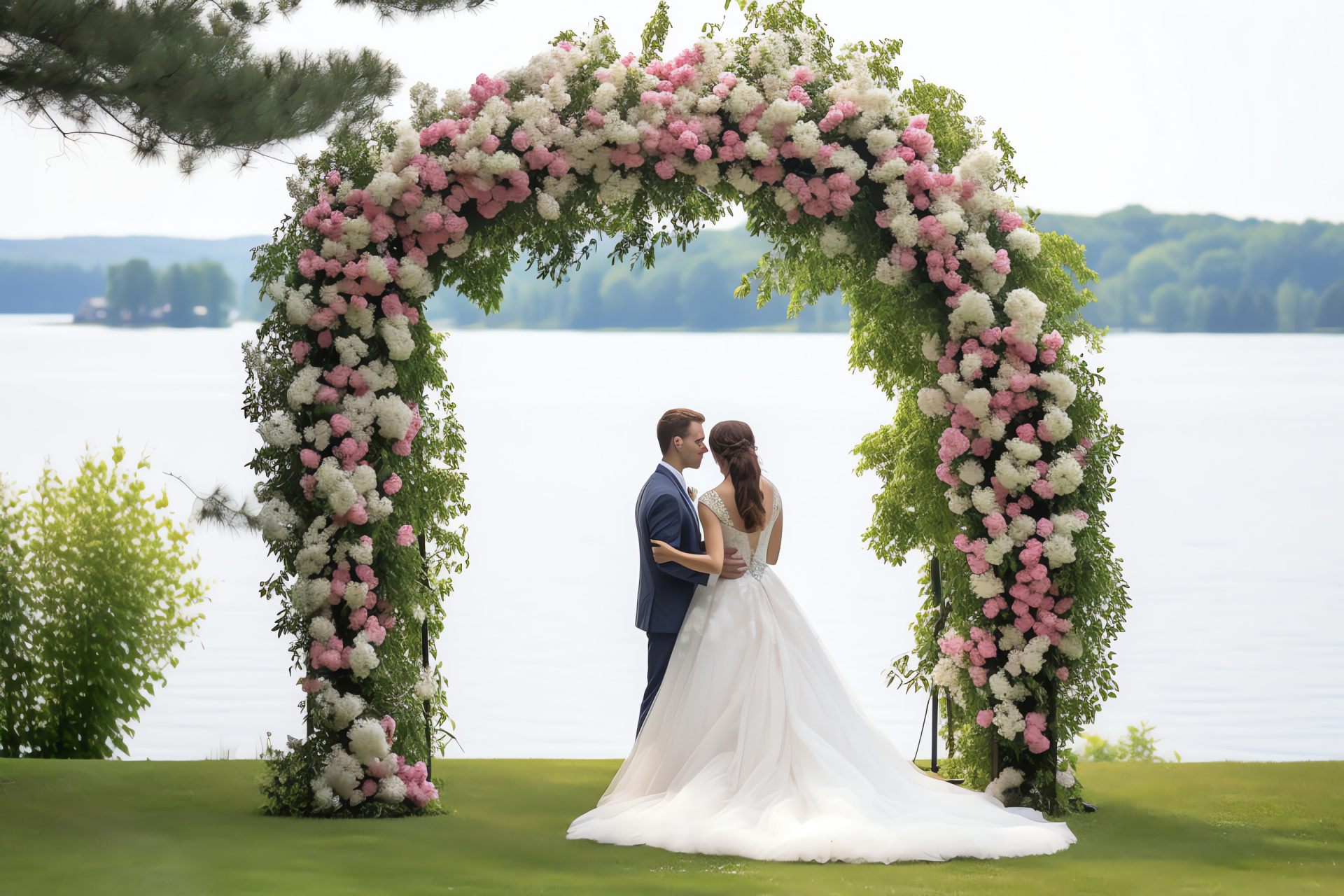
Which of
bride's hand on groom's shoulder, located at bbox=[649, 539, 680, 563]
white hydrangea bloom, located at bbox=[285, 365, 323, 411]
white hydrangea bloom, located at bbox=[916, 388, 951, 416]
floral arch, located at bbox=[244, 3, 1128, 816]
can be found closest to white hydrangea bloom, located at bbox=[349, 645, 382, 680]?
floral arch, located at bbox=[244, 3, 1128, 816]

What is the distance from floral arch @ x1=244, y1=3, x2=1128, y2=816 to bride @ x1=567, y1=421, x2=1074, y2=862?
0.81 metres

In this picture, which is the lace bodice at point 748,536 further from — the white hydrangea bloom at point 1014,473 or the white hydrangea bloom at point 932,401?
the white hydrangea bloom at point 1014,473

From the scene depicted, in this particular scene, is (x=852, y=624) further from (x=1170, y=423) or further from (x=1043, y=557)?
(x=1170, y=423)

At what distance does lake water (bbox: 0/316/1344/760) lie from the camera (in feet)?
41.0

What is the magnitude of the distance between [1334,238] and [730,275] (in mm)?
19487

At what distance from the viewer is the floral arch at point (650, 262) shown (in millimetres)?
6199

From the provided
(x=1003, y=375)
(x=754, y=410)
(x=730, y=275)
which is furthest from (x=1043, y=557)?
(x=754, y=410)

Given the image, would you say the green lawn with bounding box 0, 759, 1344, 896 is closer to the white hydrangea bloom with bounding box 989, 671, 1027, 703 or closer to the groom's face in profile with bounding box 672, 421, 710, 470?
the white hydrangea bloom with bounding box 989, 671, 1027, 703

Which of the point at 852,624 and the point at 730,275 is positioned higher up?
the point at 730,275

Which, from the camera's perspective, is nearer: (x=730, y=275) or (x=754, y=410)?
(x=730, y=275)

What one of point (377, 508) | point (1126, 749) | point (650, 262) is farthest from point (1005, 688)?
point (1126, 749)

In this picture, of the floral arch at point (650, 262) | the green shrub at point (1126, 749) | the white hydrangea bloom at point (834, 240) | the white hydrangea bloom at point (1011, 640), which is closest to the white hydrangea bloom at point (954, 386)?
the floral arch at point (650, 262)

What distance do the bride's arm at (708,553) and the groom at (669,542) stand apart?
7 cm

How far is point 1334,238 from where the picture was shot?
38906mm
